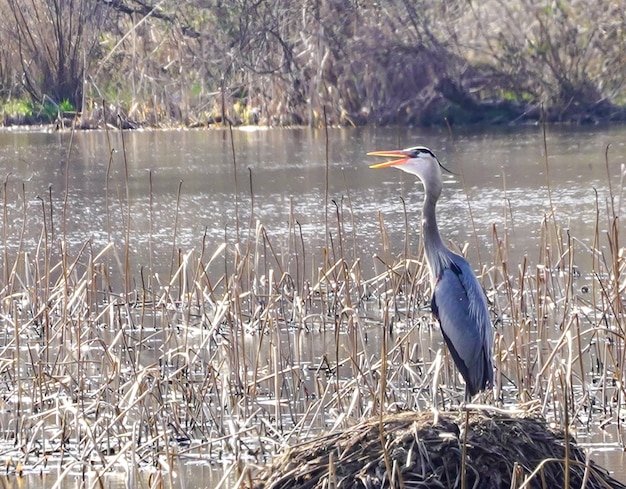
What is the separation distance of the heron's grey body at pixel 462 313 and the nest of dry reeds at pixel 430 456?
1552 mm

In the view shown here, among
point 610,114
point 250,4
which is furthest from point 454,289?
point 250,4

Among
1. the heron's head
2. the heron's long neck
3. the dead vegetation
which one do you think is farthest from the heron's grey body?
the dead vegetation

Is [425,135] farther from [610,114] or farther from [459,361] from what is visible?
[459,361]

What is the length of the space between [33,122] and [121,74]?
2.36 m

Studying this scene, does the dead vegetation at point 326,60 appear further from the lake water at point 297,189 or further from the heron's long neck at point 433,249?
the heron's long neck at point 433,249

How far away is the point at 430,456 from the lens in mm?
4609

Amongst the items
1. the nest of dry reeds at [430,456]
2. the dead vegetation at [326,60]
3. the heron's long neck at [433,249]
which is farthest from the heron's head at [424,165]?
the dead vegetation at [326,60]

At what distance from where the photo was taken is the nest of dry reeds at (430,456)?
4.56 m

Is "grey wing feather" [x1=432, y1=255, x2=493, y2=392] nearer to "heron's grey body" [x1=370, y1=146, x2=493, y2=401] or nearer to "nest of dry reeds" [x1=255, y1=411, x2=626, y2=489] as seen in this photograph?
"heron's grey body" [x1=370, y1=146, x2=493, y2=401]

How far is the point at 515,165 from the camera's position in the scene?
1902cm

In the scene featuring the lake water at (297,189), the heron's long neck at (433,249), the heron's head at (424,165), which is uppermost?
the heron's head at (424,165)

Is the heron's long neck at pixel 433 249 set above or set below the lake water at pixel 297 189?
above

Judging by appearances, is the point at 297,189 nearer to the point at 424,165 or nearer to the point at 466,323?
the point at 424,165

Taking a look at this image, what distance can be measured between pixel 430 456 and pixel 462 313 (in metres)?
1.86
